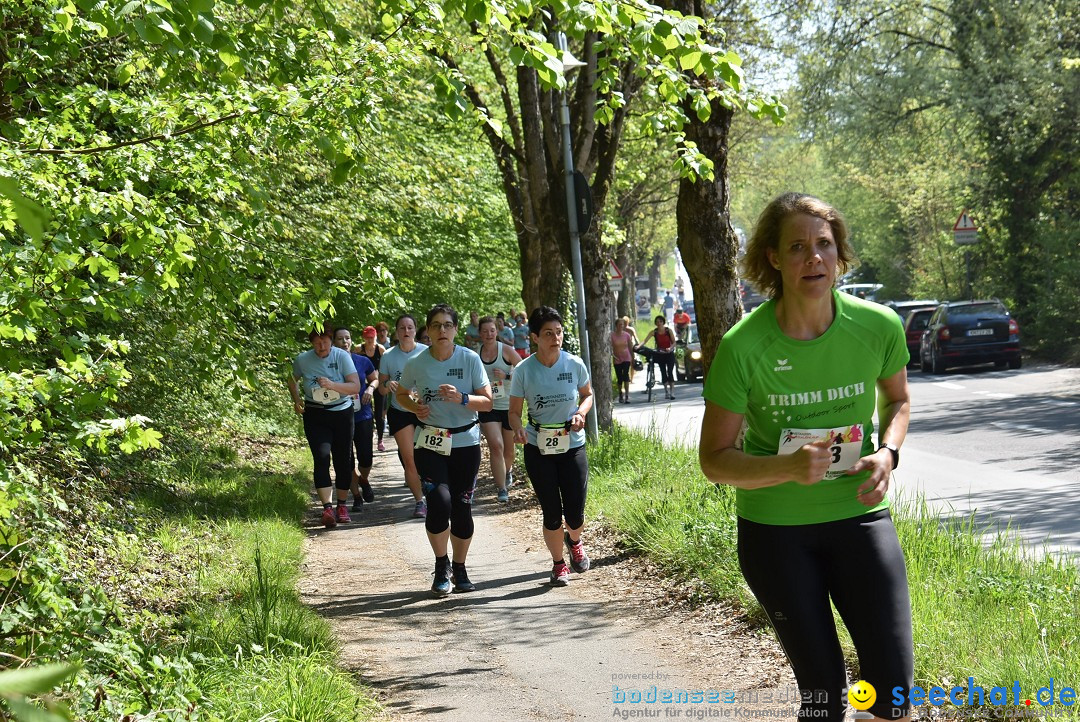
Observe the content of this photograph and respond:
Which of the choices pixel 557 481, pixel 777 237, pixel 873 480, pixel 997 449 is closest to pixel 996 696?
pixel 873 480

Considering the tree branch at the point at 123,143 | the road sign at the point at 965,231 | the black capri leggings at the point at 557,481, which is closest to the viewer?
the tree branch at the point at 123,143

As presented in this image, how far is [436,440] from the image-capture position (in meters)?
8.95

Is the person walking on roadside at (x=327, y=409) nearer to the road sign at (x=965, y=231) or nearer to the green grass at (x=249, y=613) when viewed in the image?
the green grass at (x=249, y=613)

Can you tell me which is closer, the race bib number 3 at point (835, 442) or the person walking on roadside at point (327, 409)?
the race bib number 3 at point (835, 442)

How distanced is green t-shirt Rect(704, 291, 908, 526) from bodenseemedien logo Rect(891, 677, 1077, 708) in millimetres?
996

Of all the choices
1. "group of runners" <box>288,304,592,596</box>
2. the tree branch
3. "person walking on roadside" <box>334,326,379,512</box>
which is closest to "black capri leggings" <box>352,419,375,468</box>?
"person walking on roadside" <box>334,326,379,512</box>

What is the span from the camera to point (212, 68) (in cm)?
712

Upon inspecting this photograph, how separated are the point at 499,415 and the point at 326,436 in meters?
2.25

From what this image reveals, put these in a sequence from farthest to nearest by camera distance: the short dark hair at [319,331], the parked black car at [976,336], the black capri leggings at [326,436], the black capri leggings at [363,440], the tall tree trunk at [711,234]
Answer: the parked black car at [976,336] < the black capri leggings at [363,440] < the black capri leggings at [326,436] < the tall tree trunk at [711,234] < the short dark hair at [319,331]

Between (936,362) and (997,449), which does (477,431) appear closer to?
(997,449)

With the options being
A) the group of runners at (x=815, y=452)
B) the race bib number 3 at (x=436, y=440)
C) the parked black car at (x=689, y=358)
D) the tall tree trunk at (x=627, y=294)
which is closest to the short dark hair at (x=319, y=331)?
the race bib number 3 at (x=436, y=440)

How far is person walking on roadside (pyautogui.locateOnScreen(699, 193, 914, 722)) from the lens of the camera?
343 centimetres

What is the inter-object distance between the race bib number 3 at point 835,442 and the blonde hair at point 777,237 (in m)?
0.47

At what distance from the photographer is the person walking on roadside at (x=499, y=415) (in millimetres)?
13523
